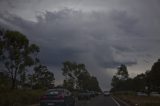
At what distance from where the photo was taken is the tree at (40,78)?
76094mm

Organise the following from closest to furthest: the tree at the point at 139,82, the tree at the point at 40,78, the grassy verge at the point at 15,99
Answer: the grassy verge at the point at 15,99
the tree at the point at 40,78
the tree at the point at 139,82

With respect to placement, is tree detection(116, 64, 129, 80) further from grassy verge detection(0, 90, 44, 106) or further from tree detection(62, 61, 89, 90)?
grassy verge detection(0, 90, 44, 106)

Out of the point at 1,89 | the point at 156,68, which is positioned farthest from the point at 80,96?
the point at 156,68

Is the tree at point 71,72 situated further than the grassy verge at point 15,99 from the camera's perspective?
Yes

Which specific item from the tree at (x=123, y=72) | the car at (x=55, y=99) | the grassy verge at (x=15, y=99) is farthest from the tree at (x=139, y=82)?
the car at (x=55, y=99)

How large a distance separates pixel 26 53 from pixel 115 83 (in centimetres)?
14638

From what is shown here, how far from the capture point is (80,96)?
62.8 meters

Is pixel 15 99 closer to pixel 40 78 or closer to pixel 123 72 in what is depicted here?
pixel 40 78

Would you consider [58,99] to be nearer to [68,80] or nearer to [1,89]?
[1,89]

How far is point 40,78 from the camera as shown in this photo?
275ft

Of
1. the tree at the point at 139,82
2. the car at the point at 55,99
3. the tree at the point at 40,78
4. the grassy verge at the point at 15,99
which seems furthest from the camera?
the tree at the point at 139,82

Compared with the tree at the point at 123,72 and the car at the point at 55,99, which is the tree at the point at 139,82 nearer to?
the tree at the point at 123,72

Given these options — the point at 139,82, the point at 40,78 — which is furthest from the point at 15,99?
the point at 139,82

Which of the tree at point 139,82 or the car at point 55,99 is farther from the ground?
the tree at point 139,82
